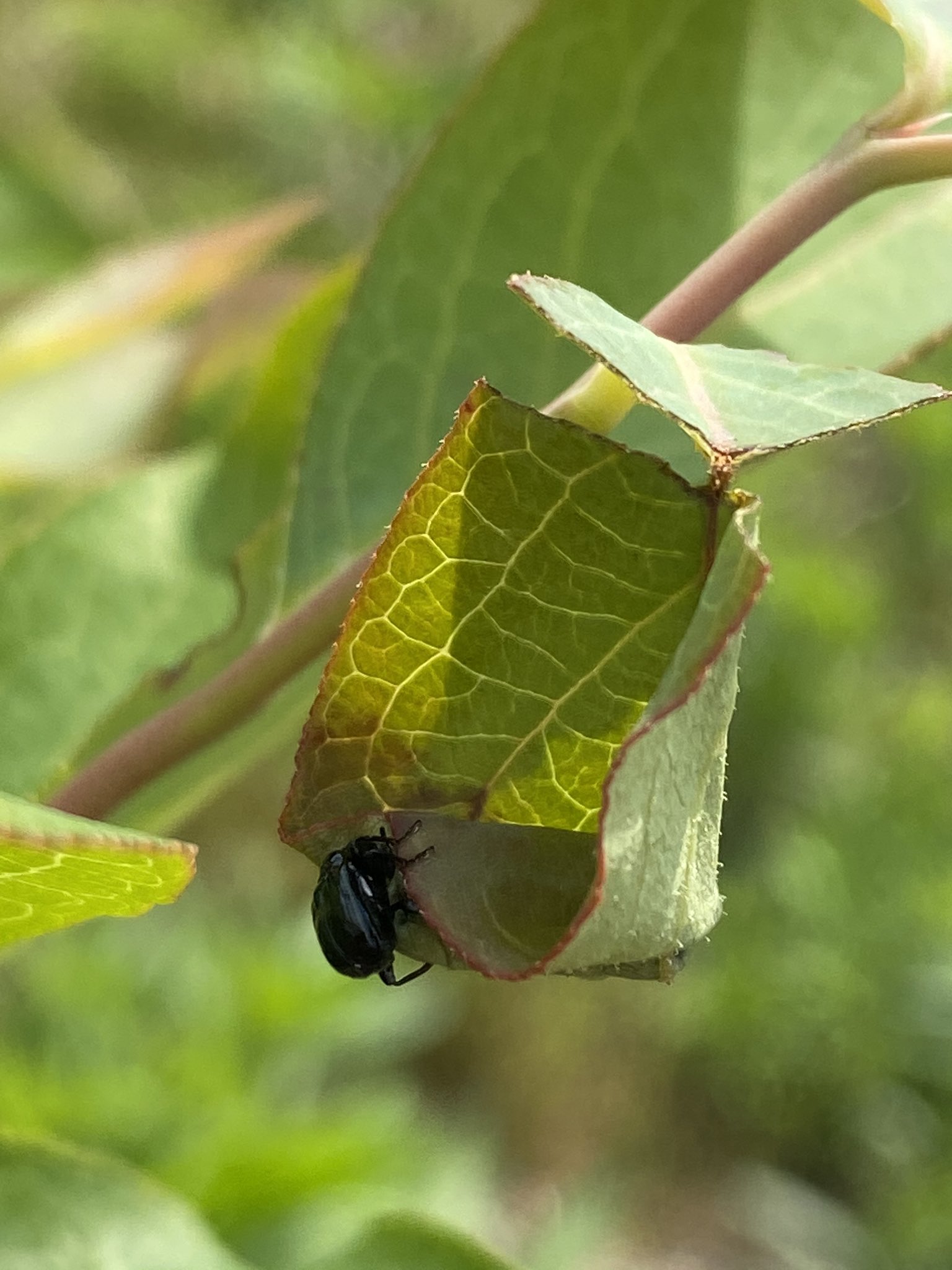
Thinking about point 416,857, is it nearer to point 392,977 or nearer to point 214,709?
point 214,709

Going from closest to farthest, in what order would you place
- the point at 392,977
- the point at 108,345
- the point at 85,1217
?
the point at 85,1217 < the point at 392,977 < the point at 108,345

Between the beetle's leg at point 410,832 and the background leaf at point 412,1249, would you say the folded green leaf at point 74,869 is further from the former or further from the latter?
Result: the background leaf at point 412,1249

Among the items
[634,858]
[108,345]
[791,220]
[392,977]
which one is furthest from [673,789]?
[108,345]

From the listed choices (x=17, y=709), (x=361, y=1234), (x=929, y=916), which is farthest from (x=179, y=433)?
(x=929, y=916)

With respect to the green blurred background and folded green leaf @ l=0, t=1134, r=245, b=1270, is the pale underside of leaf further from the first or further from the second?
the green blurred background

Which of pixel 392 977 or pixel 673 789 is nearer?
pixel 673 789

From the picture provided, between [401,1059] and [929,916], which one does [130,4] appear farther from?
[929,916]

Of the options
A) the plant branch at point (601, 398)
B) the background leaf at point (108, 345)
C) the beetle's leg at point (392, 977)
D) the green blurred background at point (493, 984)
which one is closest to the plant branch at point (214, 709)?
the plant branch at point (601, 398)
